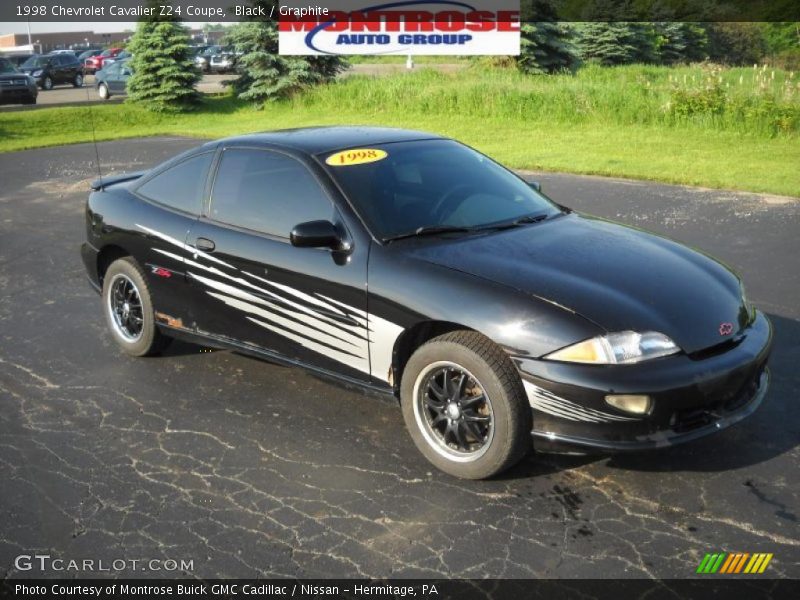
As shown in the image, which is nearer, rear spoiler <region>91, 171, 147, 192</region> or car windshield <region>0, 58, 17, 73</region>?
rear spoiler <region>91, 171, 147, 192</region>

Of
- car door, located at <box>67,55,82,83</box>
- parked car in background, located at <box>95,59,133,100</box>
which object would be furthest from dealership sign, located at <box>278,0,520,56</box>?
car door, located at <box>67,55,82,83</box>

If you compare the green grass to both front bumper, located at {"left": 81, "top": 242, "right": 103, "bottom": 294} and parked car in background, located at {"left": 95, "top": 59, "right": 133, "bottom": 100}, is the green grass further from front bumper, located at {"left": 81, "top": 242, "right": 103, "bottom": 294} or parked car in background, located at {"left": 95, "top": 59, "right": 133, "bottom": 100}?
front bumper, located at {"left": 81, "top": 242, "right": 103, "bottom": 294}

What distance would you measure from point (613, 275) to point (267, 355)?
2.10m

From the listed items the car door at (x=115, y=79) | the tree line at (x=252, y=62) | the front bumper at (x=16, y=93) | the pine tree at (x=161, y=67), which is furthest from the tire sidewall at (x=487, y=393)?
the car door at (x=115, y=79)

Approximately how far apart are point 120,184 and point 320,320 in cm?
262

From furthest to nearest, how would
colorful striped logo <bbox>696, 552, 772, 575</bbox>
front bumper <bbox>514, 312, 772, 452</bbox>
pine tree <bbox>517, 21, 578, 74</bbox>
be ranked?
1. pine tree <bbox>517, 21, 578, 74</bbox>
2. front bumper <bbox>514, 312, 772, 452</bbox>
3. colorful striped logo <bbox>696, 552, 772, 575</bbox>

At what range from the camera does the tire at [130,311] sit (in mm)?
6027

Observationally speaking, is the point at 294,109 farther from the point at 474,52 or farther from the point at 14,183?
the point at 14,183

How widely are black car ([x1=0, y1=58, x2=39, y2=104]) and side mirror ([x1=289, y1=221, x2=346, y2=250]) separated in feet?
93.2

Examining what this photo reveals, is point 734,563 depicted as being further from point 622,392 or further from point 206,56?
point 206,56

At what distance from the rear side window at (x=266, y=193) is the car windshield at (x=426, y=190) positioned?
0.19 meters

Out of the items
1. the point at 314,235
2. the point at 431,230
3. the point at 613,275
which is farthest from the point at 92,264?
the point at 613,275

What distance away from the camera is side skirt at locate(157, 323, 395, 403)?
4.67 m

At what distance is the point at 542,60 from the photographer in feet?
96.8
